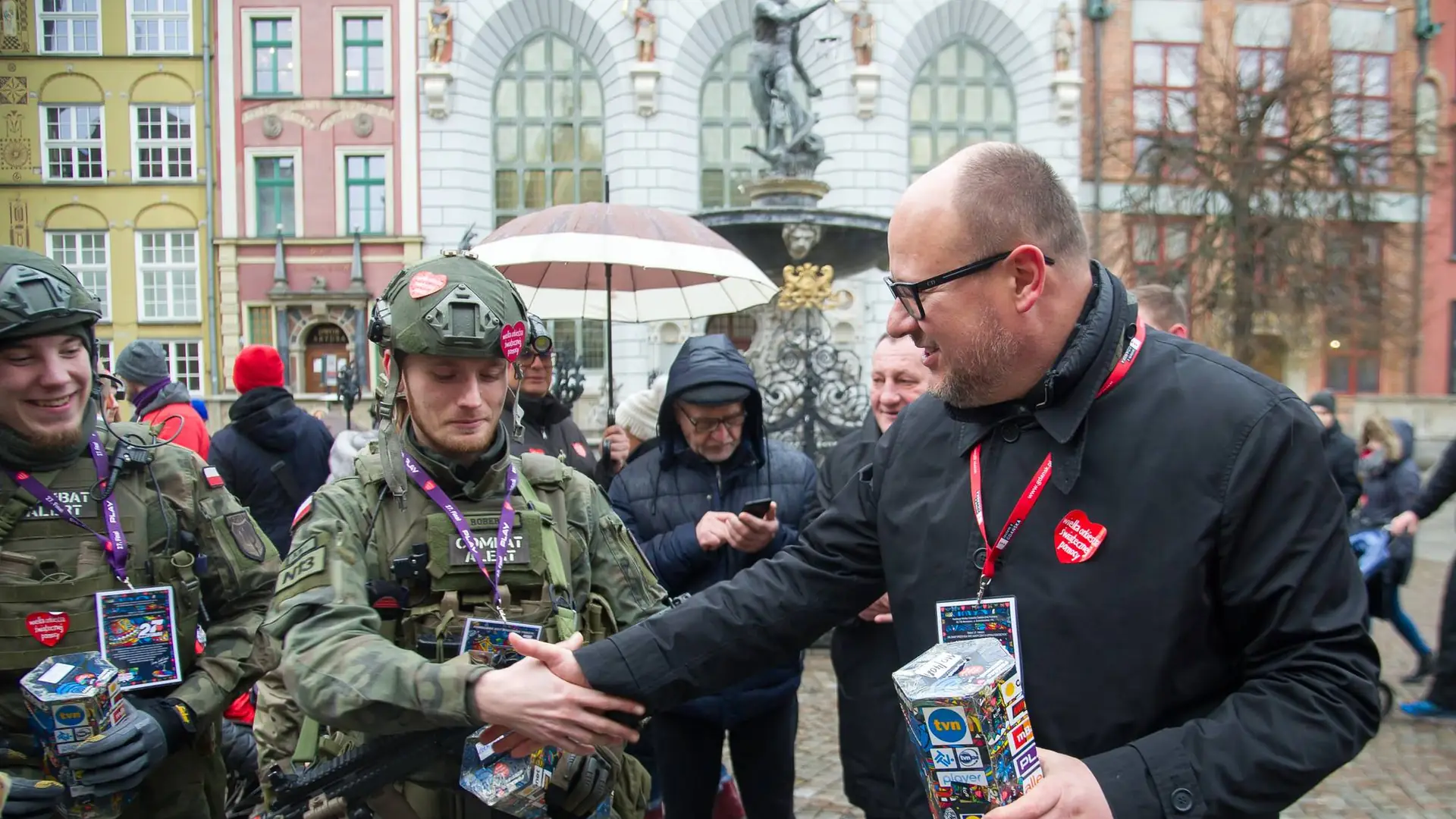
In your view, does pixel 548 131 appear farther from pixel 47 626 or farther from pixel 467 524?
pixel 467 524

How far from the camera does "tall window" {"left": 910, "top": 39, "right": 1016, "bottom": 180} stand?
83.5ft

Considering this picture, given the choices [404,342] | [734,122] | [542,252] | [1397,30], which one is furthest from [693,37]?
[404,342]

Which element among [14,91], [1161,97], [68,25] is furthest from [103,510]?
[14,91]

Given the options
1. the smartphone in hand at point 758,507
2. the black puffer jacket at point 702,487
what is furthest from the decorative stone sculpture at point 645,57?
the smartphone in hand at point 758,507

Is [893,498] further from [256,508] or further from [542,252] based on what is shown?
[256,508]

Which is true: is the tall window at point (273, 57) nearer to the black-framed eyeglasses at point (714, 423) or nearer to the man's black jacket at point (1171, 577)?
the black-framed eyeglasses at point (714, 423)

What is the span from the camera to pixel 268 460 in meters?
5.29

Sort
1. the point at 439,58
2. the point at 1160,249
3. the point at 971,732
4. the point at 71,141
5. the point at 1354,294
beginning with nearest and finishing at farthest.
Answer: the point at 971,732 → the point at 1354,294 → the point at 1160,249 → the point at 439,58 → the point at 71,141

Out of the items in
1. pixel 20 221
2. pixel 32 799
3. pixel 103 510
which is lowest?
pixel 32 799

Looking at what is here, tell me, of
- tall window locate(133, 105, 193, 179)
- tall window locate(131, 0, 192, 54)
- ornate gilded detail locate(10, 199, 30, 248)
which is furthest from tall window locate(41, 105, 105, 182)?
tall window locate(131, 0, 192, 54)

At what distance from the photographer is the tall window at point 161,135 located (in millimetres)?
24203

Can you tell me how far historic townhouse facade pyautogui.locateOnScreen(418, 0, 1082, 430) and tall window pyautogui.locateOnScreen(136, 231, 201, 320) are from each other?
19.8ft

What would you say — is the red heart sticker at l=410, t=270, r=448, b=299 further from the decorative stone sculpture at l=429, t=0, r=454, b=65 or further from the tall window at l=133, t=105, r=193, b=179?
the tall window at l=133, t=105, r=193, b=179

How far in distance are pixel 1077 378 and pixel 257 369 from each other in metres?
4.68
